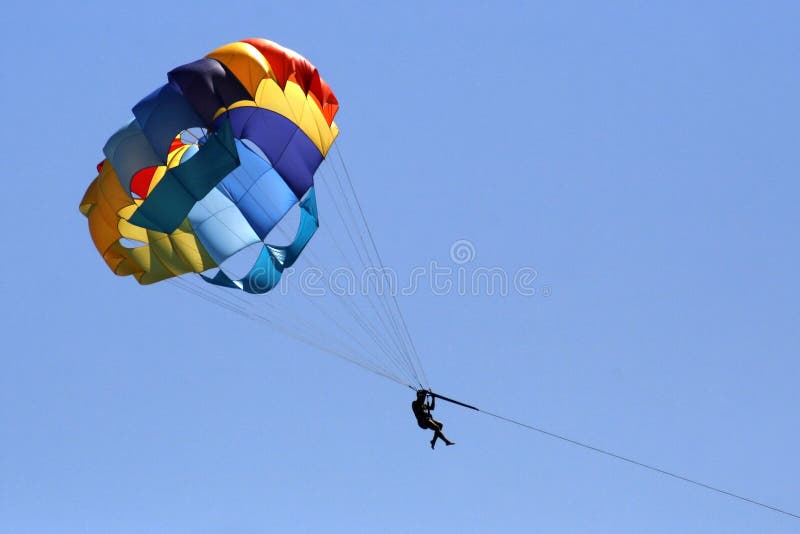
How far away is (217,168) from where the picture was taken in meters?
23.3

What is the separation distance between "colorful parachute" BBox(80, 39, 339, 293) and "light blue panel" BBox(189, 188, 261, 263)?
0.06 ft

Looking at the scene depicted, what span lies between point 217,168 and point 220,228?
2241 millimetres

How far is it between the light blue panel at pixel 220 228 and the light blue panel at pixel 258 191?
0.26m

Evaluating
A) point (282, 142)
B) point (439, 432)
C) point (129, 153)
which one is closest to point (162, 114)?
point (129, 153)

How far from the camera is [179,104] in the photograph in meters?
23.2

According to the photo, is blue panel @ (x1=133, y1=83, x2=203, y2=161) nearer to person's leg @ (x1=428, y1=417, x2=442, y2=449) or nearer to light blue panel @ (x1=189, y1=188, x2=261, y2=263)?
light blue panel @ (x1=189, y1=188, x2=261, y2=263)

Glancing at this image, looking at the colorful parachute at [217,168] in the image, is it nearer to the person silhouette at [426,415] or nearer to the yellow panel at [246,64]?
the yellow panel at [246,64]

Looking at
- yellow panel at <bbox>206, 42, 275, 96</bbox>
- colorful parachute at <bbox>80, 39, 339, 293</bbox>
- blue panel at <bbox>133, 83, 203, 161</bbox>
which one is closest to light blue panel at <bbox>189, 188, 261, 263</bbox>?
colorful parachute at <bbox>80, 39, 339, 293</bbox>

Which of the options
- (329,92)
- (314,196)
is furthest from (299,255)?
(329,92)

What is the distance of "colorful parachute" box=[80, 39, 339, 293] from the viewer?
23266 mm

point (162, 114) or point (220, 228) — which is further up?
point (162, 114)

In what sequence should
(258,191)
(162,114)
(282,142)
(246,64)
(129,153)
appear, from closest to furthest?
(162,114) < (246,64) < (129,153) < (282,142) < (258,191)

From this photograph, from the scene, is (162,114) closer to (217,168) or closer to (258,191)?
(217,168)

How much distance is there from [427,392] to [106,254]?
6010 millimetres
